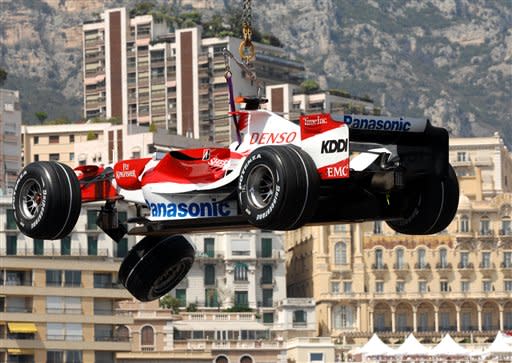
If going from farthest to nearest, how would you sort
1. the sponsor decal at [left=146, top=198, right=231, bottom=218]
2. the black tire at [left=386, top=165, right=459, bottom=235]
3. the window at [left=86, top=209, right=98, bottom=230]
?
the window at [left=86, top=209, right=98, bottom=230]
the black tire at [left=386, top=165, right=459, bottom=235]
the sponsor decal at [left=146, top=198, right=231, bottom=218]

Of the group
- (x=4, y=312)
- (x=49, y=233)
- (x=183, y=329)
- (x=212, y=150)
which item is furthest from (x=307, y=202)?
(x=183, y=329)

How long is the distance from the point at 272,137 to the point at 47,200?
14.1ft

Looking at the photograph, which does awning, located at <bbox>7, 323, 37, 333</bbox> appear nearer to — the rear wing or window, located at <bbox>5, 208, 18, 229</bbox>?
window, located at <bbox>5, 208, 18, 229</bbox>

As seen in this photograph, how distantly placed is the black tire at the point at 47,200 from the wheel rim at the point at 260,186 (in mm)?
3689

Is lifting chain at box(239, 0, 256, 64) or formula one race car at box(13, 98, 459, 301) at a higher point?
lifting chain at box(239, 0, 256, 64)

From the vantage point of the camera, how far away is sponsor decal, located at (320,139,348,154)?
97.4 feet

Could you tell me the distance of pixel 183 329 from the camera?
18475cm

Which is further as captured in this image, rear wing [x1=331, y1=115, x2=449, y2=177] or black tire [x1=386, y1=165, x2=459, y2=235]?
black tire [x1=386, y1=165, x2=459, y2=235]

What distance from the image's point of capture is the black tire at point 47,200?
32906mm

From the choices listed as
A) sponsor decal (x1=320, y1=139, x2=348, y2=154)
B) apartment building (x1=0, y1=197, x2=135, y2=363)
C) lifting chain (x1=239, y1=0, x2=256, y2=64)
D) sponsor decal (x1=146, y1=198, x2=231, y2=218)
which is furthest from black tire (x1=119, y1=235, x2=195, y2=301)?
apartment building (x1=0, y1=197, x2=135, y2=363)

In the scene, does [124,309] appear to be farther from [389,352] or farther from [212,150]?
[212,150]

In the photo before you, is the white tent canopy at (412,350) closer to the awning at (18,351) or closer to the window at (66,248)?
the window at (66,248)

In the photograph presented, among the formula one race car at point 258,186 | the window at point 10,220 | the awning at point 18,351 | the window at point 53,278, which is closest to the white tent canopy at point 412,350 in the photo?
the window at point 10,220

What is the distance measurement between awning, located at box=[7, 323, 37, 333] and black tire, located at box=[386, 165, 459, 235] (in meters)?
112
